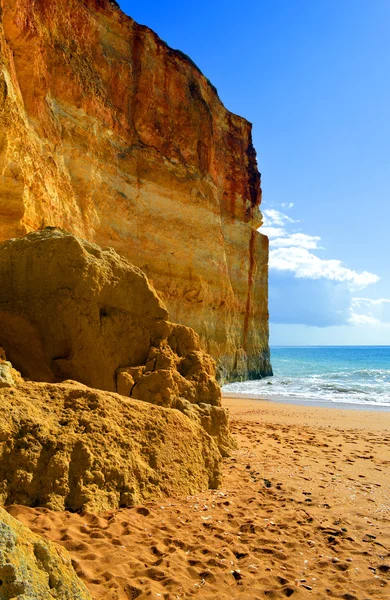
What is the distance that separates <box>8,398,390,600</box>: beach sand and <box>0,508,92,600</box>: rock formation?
0.68 m

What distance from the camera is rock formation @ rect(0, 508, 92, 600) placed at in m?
1.68

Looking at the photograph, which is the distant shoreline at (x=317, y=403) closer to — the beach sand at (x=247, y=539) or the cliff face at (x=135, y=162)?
the cliff face at (x=135, y=162)

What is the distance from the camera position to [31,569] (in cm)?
179

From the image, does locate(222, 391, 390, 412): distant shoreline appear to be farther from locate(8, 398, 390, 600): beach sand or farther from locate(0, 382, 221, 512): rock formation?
locate(0, 382, 221, 512): rock formation

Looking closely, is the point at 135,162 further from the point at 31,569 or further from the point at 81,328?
the point at 31,569

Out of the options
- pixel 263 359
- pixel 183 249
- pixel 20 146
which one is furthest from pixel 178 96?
pixel 263 359

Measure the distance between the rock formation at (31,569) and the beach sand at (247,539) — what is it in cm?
68

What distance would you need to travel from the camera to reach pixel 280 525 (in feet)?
12.5

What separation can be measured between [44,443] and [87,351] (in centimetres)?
209

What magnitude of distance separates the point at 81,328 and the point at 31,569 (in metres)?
3.77

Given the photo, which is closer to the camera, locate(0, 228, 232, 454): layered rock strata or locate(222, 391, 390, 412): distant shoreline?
locate(0, 228, 232, 454): layered rock strata

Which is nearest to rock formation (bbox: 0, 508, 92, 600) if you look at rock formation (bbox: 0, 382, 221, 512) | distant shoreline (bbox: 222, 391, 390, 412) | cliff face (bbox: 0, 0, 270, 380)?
rock formation (bbox: 0, 382, 221, 512)

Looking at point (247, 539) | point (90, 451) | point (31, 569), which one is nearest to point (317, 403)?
point (247, 539)

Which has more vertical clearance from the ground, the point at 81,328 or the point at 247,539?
the point at 81,328
